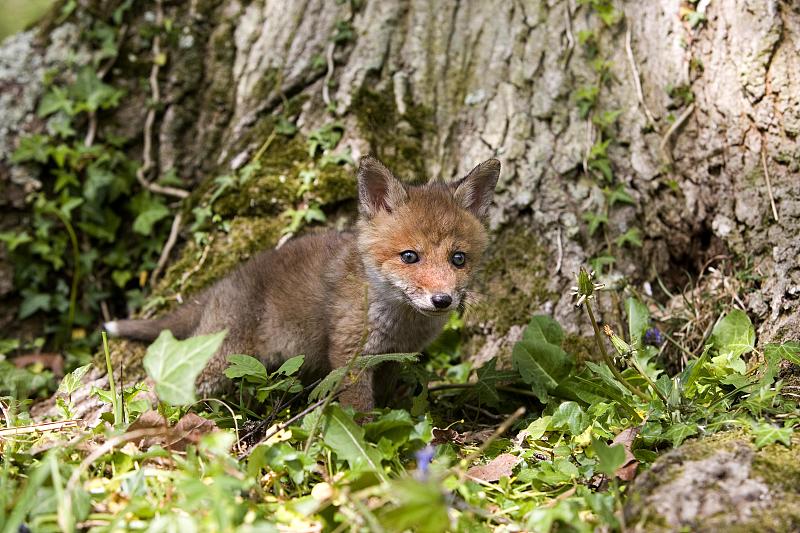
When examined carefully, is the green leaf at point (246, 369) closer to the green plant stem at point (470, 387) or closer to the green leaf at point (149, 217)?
the green plant stem at point (470, 387)

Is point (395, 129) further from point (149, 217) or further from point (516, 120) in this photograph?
point (149, 217)

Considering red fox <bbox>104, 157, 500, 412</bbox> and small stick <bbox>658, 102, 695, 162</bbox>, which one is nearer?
red fox <bbox>104, 157, 500, 412</bbox>

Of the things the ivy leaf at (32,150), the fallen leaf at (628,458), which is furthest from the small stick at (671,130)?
the ivy leaf at (32,150)

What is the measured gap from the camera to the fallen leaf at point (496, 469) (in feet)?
9.69

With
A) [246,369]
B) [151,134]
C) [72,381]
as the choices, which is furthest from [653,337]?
[151,134]

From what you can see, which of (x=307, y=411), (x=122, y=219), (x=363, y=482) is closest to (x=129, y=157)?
(x=122, y=219)

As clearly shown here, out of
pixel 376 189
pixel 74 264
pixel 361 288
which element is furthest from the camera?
pixel 74 264

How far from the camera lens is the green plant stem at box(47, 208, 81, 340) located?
200 inches

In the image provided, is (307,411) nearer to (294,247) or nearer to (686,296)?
(294,247)

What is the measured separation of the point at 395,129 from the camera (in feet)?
15.9

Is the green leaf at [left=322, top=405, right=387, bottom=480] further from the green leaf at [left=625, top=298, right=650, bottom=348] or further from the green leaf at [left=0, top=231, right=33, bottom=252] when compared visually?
the green leaf at [left=0, top=231, right=33, bottom=252]

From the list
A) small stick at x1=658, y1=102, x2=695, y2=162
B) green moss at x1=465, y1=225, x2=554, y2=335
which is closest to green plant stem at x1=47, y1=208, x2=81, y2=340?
green moss at x1=465, y1=225, x2=554, y2=335

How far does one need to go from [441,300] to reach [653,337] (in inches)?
53.9

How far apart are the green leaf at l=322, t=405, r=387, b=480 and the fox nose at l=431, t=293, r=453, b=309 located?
0.88m
